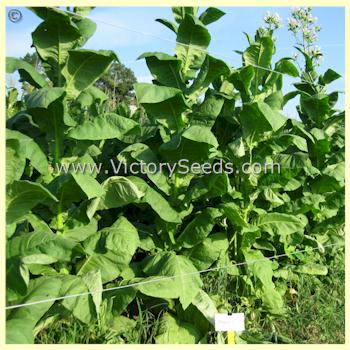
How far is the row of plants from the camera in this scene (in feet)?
10.1

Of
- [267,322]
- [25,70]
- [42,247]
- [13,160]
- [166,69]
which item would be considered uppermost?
[166,69]

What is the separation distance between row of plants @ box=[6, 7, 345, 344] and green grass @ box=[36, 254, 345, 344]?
0.05 meters

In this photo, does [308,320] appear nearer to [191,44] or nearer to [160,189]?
[160,189]

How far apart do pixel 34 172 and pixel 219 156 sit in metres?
1.37

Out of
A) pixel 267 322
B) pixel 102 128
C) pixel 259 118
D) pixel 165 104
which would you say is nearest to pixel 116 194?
pixel 102 128

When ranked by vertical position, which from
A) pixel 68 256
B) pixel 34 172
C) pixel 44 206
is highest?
pixel 34 172

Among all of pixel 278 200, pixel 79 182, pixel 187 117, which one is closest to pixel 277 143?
pixel 278 200

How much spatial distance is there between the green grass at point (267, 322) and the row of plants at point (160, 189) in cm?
5

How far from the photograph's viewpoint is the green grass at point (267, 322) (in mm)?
3275

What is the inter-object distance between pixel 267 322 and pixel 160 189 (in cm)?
133

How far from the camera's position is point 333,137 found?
16.7 ft

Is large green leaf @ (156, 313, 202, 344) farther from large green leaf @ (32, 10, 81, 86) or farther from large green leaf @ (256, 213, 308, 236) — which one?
large green leaf @ (32, 10, 81, 86)

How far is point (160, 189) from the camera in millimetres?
3828

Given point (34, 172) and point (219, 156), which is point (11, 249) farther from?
point (219, 156)
